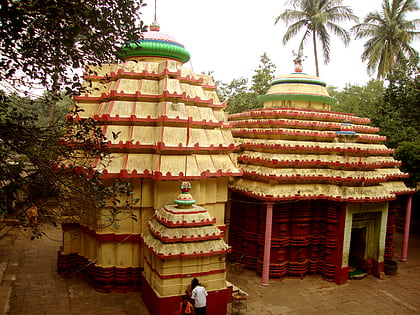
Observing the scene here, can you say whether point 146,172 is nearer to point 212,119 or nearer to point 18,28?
point 212,119

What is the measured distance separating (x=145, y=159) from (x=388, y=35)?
2455 centimetres

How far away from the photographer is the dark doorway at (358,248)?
12.5 meters

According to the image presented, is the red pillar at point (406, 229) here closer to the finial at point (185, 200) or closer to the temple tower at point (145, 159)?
the temple tower at point (145, 159)

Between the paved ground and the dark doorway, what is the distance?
2.78ft

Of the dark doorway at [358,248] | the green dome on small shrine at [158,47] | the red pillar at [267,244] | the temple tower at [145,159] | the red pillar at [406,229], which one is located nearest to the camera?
the temple tower at [145,159]

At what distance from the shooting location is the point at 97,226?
975 cm

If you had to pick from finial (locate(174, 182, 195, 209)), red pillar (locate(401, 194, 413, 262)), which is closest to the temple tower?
finial (locate(174, 182, 195, 209))

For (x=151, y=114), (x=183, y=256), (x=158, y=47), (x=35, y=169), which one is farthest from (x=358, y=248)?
(x=35, y=169)

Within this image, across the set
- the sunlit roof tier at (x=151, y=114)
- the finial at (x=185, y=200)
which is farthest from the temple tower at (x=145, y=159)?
the finial at (x=185, y=200)

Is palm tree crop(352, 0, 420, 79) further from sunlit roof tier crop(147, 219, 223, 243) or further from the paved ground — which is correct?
sunlit roof tier crop(147, 219, 223, 243)

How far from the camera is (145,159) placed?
→ 995cm

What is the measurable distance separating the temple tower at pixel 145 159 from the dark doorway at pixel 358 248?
5.54 m

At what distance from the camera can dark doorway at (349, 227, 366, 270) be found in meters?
12.5

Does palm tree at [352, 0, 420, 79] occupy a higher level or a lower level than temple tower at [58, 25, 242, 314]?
higher
